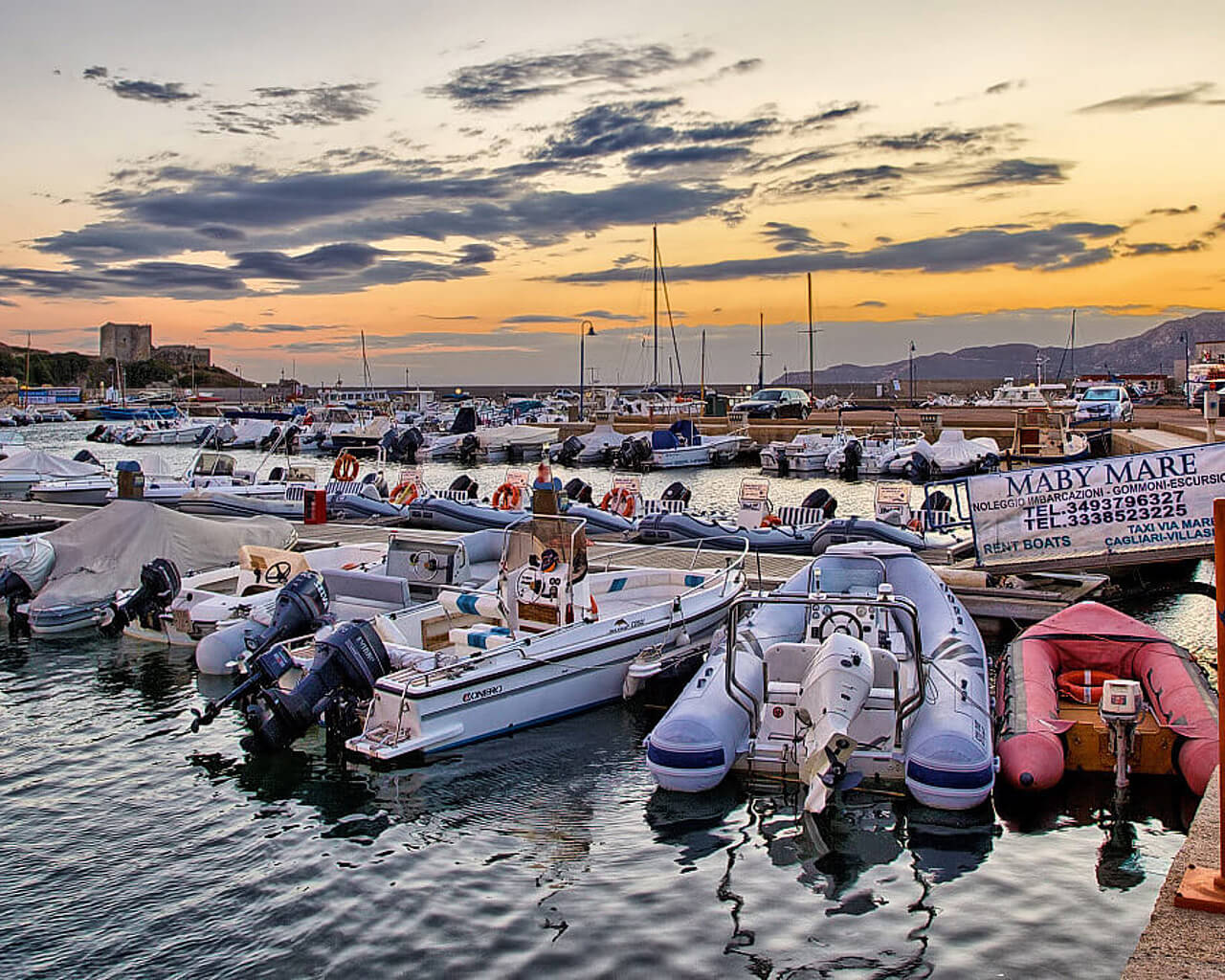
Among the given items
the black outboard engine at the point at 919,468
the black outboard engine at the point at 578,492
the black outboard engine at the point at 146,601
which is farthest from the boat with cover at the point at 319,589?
the black outboard engine at the point at 919,468

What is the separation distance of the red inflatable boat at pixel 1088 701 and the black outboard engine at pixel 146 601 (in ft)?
38.3

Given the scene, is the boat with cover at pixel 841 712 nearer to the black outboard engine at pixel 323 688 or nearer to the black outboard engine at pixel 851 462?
the black outboard engine at pixel 323 688

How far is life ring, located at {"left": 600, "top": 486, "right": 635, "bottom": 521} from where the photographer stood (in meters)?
24.8

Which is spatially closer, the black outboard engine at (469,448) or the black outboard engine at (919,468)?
the black outboard engine at (919,468)

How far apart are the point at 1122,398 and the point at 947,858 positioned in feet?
201

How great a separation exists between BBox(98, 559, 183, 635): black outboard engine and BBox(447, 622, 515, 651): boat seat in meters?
5.68

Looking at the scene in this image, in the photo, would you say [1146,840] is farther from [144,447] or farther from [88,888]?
[144,447]

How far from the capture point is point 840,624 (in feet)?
36.3

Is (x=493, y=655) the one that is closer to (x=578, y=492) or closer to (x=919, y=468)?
(x=578, y=492)

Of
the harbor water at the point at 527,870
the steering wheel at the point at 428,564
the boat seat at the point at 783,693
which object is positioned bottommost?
the harbor water at the point at 527,870

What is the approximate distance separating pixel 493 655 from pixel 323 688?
1782mm

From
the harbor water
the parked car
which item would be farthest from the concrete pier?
the parked car

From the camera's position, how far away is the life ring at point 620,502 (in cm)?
2482

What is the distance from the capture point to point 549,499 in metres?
13.4
